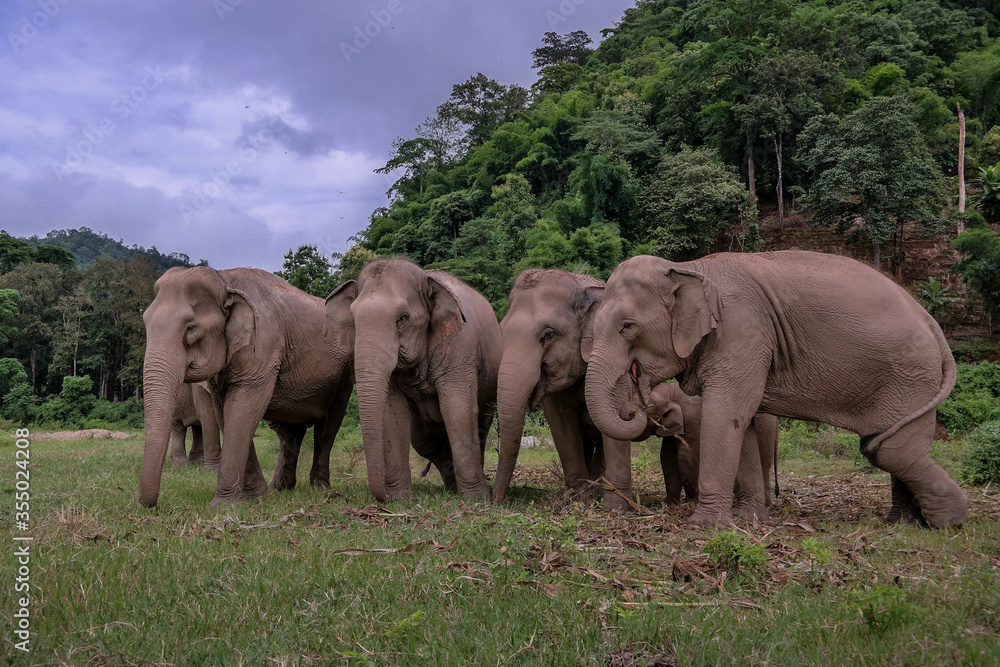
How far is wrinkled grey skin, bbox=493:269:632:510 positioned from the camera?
7.74 meters

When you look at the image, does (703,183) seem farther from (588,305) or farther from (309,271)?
(588,305)

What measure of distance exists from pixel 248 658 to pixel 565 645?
137 centimetres

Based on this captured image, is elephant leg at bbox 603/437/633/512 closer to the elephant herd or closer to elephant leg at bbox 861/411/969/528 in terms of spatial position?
the elephant herd

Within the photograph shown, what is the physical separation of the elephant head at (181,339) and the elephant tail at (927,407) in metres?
6.19

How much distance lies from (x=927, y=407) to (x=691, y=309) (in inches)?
85.0

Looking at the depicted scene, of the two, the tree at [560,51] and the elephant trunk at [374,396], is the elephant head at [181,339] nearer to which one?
the elephant trunk at [374,396]

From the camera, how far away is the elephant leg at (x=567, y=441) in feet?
28.4

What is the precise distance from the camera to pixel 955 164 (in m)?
49.7

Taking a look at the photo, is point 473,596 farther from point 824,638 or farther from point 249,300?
point 249,300

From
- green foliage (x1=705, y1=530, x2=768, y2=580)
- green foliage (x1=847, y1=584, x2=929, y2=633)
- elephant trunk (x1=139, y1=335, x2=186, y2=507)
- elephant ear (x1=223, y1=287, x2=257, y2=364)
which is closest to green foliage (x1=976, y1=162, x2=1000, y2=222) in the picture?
elephant ear (x1=223, y1=287, x2=257, y2=364)

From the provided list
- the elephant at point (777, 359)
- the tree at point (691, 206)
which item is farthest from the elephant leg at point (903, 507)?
the tree at point (691, 206)

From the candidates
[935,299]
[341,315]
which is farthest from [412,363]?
[935,299]

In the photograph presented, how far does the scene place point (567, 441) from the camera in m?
8.73

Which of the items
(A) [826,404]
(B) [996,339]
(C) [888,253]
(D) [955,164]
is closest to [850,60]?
(D) [955,164]
